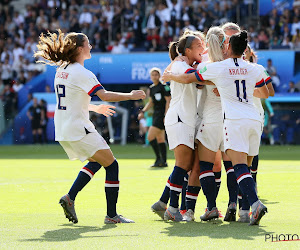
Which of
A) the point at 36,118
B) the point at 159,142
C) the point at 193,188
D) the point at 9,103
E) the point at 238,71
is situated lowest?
the point at 36,118

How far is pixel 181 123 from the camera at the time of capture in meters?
7.23

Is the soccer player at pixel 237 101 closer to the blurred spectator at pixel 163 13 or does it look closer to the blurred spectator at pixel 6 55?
the blurred spectator at pixel 163 13

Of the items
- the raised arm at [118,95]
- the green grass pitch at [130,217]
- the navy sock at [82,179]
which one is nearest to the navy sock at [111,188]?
the green grass pitch at [130,217]

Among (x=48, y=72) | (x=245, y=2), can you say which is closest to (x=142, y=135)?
(x=48, y=72)

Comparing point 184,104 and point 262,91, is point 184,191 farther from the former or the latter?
point 262,91

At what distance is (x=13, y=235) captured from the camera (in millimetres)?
6391

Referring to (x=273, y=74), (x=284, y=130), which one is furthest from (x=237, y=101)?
(x=284, y=130)

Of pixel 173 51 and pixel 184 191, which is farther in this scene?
pixel 184 191

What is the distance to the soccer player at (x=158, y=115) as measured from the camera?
49.4 feet

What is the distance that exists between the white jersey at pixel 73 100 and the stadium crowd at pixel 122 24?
18785mm

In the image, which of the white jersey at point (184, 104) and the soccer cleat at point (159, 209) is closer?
the white jersey at point (184, 104)

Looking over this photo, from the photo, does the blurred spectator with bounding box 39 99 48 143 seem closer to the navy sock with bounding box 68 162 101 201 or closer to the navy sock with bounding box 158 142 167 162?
the navy sock with bounding box 158 142 167 162

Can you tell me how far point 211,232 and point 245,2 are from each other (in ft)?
72.0

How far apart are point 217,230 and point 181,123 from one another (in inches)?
51.0
